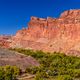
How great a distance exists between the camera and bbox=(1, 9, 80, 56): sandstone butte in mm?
144000

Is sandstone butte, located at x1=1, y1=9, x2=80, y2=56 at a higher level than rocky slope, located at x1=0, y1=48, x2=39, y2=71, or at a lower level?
higher

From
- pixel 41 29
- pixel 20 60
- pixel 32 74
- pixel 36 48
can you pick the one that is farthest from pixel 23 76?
pixel 41 29

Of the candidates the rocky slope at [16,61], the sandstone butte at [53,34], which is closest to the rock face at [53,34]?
the sandstone butte at [53,34]

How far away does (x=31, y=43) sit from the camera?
6412 inches

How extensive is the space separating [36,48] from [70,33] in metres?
17.5

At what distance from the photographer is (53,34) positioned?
16200cm

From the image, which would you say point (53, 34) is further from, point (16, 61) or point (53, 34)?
point (16, 61)

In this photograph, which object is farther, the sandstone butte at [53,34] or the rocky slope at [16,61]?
the sandstone butte at [53,34]

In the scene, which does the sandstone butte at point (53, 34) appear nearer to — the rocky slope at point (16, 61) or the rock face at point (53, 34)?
the rock face at point (53, 34)

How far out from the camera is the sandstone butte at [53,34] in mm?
144000

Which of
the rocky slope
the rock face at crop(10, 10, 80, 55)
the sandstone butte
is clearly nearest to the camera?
the rocky slope

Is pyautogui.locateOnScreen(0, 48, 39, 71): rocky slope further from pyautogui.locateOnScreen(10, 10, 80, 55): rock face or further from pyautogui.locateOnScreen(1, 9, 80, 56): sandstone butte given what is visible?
pyautogui.locateOnScreen(10, 10, 80, 55): rock face

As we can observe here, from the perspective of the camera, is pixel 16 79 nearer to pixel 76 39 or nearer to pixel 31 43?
pixel 76 39

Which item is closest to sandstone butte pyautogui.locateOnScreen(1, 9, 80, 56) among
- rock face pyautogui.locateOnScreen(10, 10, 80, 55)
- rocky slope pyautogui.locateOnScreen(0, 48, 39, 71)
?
rock face pyautogui.locateOnScreen(10, 10, 80, 55)
